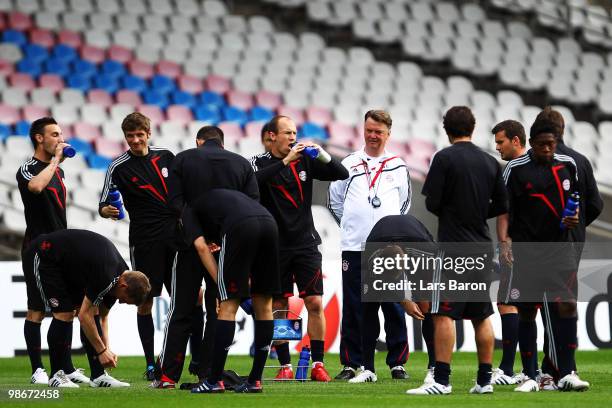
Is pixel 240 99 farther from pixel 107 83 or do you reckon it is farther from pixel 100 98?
pixel 100 98

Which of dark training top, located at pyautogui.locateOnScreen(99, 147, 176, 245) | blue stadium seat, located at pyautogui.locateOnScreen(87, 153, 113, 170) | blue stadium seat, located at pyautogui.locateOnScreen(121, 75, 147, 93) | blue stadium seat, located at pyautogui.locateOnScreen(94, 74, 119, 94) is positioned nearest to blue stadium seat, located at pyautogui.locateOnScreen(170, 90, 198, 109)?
blue stadium seat, located at pyautogui.locateOnScreen(121, 75, 147, 93)

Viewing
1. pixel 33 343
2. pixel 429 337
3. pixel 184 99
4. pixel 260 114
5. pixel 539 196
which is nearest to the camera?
pixel 539 196

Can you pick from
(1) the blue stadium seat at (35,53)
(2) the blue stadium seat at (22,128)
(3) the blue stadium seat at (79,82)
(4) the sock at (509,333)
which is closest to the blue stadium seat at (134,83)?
(3) the blue stadium seat at (79,82)

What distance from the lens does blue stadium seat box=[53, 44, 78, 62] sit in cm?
2041

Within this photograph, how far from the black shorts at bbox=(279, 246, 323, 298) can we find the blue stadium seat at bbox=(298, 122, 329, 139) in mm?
9490

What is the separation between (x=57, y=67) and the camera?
20.2m

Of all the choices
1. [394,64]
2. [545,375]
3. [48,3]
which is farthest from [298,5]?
[545,375]

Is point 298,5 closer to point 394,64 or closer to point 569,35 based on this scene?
point 394,64

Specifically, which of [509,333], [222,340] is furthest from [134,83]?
[222,340]

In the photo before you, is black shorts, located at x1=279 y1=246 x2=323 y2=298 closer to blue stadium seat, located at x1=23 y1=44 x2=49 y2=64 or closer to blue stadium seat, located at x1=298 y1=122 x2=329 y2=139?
blue stadium seat, located at x1=298 y1=122 x2=329 y2=139

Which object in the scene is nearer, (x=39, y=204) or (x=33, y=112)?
(x=39, y=204)

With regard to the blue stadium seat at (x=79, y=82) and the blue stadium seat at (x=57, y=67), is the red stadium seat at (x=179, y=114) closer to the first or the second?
the blue stadium seat at (x=79, y=82)

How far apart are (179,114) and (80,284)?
10.9 meters

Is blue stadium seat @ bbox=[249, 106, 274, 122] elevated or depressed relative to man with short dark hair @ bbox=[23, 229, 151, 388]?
elevated
